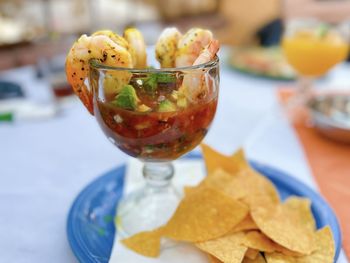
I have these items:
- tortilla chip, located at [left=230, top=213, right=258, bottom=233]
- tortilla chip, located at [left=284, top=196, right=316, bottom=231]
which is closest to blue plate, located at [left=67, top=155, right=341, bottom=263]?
tortilla chip, located at [left=284, top=196, right=316, bottom=231]

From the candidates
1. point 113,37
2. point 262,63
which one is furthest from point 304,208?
point 262,63

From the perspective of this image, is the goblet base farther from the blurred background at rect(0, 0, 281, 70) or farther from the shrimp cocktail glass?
the blurred background at rect(0, 0, 281, 70)

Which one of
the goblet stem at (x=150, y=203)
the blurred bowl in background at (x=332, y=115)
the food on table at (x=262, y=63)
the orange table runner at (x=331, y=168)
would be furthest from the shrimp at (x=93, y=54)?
the food on table at (x=262, y=63)

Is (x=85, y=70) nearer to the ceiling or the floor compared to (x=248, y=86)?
nearer to the ceiling

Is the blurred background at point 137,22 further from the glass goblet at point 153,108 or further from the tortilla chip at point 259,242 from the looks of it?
the tortilla chip at point 259,242

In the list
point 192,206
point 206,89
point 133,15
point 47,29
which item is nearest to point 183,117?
point 206,89

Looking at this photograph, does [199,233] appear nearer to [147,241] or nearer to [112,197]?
[147,241]
